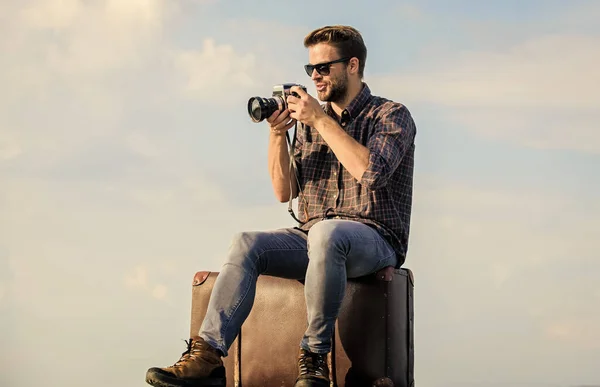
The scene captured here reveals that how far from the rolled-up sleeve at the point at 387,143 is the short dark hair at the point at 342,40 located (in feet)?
1.22

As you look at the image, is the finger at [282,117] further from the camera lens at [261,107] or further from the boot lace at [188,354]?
the boot lace at [188,354]

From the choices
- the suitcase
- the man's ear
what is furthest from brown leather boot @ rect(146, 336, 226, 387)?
the man's ear

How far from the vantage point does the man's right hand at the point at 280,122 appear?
161 inches

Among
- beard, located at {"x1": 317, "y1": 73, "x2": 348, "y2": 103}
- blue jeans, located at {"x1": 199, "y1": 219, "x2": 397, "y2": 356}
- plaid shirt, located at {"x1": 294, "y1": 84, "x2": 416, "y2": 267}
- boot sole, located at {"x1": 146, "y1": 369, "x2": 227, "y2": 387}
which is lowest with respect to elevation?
boot sole, located at {"x1": 146, "y1": 369, "x2": 227, "y2": 387}

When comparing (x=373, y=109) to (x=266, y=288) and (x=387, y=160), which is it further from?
(x=266, y=288)

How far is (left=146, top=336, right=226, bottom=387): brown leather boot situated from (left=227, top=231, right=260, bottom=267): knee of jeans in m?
0.40

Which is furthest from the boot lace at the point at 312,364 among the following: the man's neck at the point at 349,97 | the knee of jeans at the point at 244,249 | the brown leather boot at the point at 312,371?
the man's neck at the point at 349,97

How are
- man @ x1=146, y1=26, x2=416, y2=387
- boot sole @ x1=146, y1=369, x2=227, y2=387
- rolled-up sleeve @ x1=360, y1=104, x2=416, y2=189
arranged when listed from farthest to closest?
rolled-up sleeve @ x1=360, y1=104, x2=416, y2=189, man @ x1=146, y1=26, x2=416, y2=387, boot sole @ x1=146, y1=369, x2=227, y2=387

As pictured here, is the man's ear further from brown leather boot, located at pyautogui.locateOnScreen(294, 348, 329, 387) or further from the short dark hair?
brown leather boot, located at pyautogui.locateOnScreen(294, 348, 329, 387)

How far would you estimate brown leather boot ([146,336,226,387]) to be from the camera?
3416 mm

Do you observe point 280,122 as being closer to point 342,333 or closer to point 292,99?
point 292,99

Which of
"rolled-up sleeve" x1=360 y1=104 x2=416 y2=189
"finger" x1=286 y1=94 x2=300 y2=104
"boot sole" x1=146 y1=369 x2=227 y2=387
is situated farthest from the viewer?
"finger" x1=286 y1=94 x2=300 y2=104

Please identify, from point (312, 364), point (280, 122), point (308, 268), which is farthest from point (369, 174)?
point (312, 364)

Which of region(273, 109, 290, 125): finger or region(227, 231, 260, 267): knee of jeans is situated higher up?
region(273, 109, 290, 125): finger
